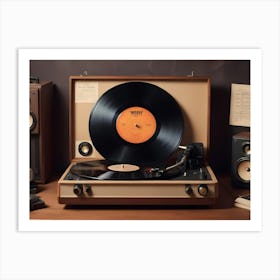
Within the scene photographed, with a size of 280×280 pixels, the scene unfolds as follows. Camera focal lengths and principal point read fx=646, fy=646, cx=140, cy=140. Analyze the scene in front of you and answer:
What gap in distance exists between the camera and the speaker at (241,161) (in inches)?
91.5

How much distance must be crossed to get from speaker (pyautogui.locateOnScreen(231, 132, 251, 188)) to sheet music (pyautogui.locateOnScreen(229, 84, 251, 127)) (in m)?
0.15

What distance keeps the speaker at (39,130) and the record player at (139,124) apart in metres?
0.10

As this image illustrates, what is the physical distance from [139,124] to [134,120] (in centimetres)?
2

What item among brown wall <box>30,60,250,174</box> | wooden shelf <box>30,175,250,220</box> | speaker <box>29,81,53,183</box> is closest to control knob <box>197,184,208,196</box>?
wooden shelf <box>30,175,250,220</box>

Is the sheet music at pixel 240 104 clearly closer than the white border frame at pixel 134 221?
No

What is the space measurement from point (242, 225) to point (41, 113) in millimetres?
845

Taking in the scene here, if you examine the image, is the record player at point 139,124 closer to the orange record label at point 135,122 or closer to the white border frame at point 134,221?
the orange record label at point 135,122

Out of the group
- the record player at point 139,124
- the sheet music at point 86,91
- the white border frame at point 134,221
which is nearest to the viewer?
the white border frame at point 134,221

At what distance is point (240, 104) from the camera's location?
2506 mm

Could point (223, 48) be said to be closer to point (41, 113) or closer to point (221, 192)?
point (221, 192)

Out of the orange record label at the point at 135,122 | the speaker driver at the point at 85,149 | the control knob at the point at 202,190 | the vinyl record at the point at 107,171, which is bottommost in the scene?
the control knob at the point at 202,190

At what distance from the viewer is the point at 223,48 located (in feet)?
6.55

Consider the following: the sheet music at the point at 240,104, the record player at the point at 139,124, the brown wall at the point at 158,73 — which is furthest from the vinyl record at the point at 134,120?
the sheet music at the point at 240,104

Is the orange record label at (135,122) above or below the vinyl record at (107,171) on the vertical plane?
above
